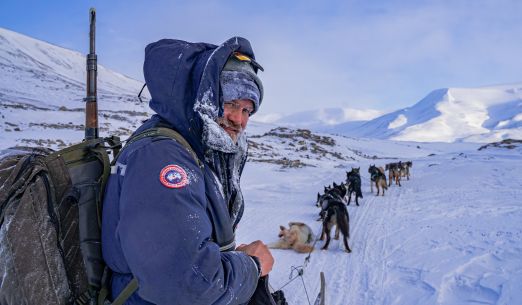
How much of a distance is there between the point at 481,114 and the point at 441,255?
6342 inches

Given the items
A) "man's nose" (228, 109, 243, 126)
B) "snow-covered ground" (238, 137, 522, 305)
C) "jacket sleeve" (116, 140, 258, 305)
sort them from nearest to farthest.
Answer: "jacket sleeve" (116, 140, 258, 305) → "man's nose" (228, 109, 243, 126) → "snow-covered ground" (238, 137, 522, 305)

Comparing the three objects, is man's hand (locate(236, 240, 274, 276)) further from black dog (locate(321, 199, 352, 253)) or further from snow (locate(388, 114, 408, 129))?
snow (locate(388, 114, 408, 129))

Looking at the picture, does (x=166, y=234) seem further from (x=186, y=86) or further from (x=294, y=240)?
(x=294, y=240)

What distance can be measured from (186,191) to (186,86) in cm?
45

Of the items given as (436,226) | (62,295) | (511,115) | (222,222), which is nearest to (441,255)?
(436,226)

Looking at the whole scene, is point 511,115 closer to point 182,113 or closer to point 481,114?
point 481,114

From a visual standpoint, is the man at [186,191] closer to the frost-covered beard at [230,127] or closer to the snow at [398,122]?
the frost-covered beard at [230,127]

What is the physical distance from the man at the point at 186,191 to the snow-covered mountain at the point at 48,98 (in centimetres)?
812

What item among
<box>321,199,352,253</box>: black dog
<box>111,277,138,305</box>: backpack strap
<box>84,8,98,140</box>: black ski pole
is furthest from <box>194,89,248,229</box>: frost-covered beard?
<box>321,199,352,253</box>: black dog

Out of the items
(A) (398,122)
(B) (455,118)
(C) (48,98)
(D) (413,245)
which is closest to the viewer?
(D) (413,245)

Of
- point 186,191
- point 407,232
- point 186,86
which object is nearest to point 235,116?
point 186,86

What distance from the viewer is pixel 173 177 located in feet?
3.88

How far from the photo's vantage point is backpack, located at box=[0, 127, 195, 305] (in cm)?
123

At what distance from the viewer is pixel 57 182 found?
1.33 m
